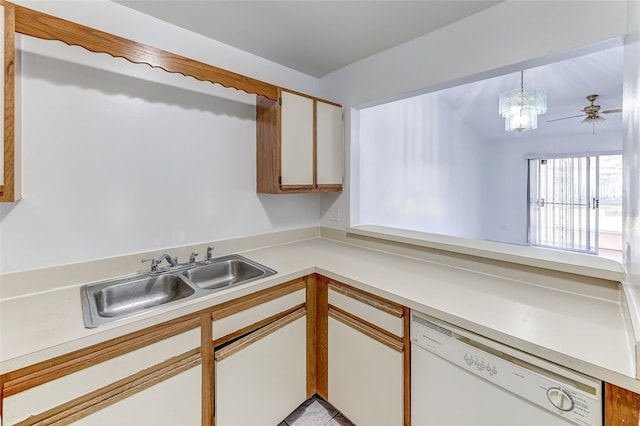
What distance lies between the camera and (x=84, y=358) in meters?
0.89

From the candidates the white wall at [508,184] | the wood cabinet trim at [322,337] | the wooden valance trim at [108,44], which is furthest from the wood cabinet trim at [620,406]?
the white wall at [508,184]

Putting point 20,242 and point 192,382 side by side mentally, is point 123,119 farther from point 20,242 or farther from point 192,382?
point 192,382

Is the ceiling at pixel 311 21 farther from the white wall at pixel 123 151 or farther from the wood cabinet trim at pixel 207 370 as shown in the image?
the wood cabinet trim at pixel 207 370

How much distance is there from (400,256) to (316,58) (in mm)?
1510

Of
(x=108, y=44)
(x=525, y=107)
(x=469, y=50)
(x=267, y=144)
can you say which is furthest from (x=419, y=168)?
(x=108, y=44)

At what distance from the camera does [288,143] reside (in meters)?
1.81

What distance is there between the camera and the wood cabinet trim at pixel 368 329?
1.25 m

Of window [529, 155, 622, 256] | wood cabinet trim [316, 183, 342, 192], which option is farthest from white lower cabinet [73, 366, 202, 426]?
window [529, 155, 622, 256]

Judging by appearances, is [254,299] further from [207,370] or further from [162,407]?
[162,407]

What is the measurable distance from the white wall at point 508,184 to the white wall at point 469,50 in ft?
15.2

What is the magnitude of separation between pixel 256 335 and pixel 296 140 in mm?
1198

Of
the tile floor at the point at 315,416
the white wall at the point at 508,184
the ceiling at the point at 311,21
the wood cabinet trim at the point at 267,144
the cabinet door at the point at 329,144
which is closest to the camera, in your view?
the ceiling at the point at 311,21

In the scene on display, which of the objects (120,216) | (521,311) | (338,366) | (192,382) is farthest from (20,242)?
(521,311)

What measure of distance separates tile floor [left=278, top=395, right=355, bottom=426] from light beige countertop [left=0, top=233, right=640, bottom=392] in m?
0.84
